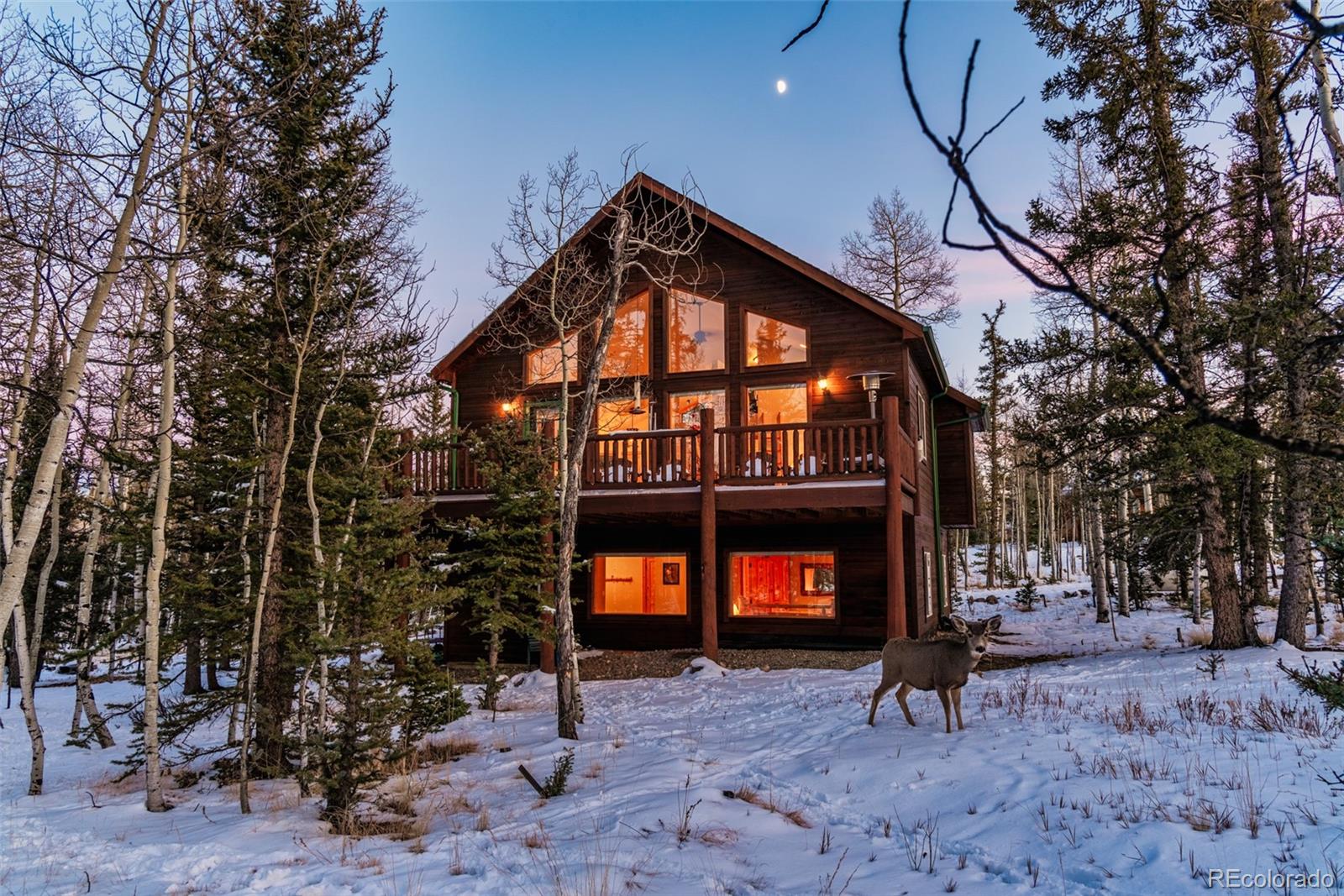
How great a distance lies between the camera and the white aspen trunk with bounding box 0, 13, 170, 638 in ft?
17.9

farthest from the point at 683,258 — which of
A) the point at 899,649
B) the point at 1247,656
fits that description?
the point at 1247,656

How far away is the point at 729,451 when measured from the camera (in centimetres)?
1347

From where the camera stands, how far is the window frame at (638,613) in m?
16.4

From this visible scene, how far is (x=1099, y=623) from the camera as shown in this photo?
808 inches

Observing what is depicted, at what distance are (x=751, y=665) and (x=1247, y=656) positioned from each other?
25.5 ft

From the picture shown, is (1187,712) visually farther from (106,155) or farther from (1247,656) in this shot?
(106,155)

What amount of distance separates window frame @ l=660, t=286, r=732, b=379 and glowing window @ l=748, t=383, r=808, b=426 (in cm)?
87

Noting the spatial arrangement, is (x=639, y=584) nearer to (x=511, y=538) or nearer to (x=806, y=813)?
(x=511, y=538)

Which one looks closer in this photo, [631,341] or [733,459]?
[733,459]

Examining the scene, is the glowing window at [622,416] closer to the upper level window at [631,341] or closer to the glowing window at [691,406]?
the glowing window at [691,406]

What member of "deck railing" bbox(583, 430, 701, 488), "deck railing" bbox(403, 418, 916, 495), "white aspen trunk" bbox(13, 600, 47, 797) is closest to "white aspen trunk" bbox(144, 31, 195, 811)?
"white aspen trunk" bbox(13, 600, 47, 797)

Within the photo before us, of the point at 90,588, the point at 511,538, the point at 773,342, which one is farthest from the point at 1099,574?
the point at 90,588

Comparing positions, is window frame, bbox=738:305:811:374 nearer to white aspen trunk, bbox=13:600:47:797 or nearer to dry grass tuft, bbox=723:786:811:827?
dry grass tuft, bbox=723:786:811:827

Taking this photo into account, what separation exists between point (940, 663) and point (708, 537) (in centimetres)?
582
